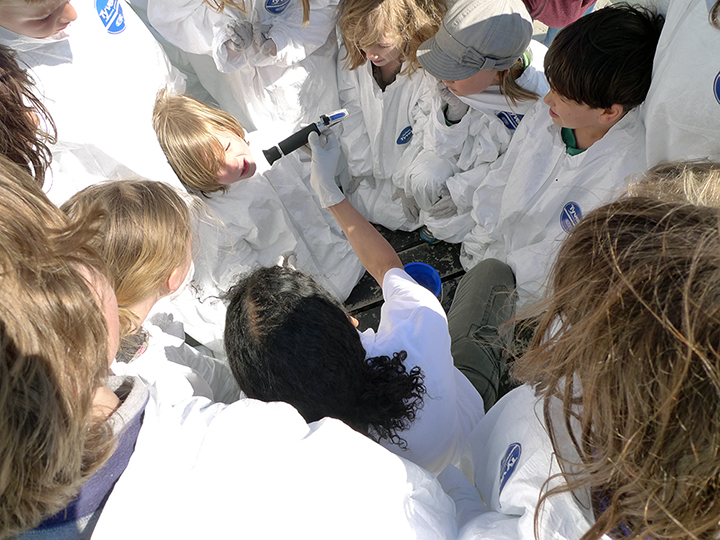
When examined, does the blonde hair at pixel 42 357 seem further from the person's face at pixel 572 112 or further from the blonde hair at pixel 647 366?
the person's face at pixel 572 112

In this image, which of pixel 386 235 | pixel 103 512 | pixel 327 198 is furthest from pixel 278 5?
pixel 103 512

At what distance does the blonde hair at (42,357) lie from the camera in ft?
1.36

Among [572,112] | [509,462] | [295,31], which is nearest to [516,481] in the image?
[509,462]

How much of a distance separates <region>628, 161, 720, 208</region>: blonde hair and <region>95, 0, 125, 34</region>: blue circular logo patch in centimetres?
158

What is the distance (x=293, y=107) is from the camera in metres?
1.83

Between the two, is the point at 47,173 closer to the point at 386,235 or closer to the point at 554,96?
the point at 386,235

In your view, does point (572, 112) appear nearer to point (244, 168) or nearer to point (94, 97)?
point (244, 168)

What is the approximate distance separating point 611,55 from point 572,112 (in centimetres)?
15

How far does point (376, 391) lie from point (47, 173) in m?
1.08

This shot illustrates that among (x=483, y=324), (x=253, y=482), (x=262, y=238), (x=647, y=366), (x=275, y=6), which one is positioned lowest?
(x=483, y=324)

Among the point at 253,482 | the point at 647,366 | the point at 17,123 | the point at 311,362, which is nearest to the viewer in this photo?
the point at 647,366

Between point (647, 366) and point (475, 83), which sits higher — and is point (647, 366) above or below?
below

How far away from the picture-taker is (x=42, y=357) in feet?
1.41

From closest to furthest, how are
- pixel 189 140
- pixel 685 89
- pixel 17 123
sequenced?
pixel 685 89 → pixel 17 123 → pixel 189 140
